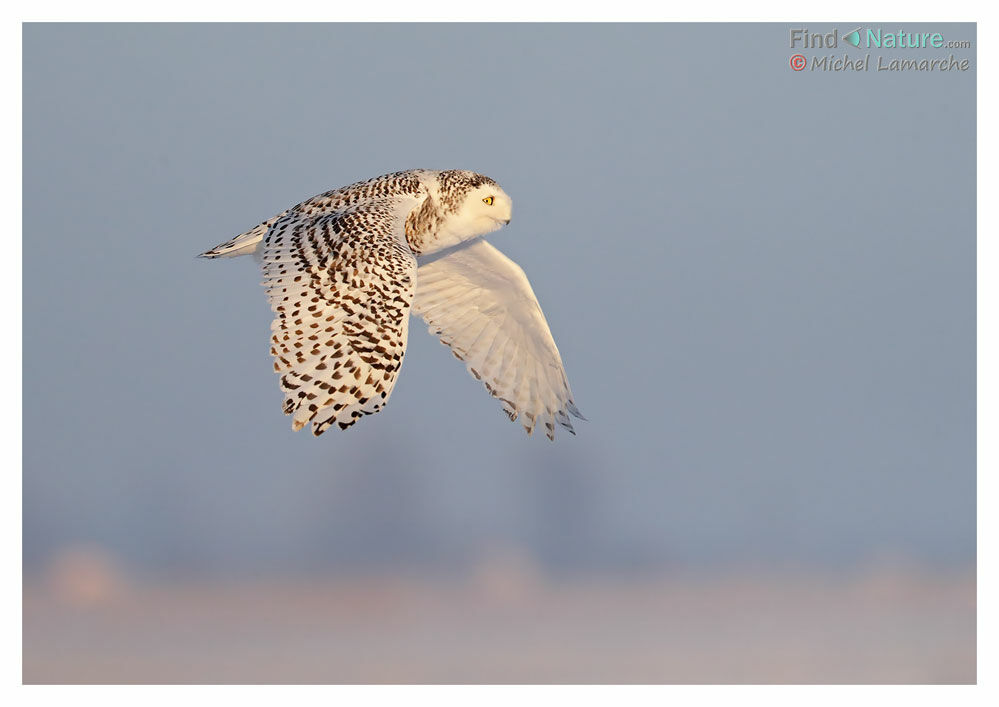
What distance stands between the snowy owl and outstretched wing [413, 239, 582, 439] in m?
0.01

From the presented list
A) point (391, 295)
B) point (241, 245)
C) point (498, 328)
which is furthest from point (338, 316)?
point (498, 328)

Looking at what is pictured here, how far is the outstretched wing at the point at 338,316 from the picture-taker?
8.44m

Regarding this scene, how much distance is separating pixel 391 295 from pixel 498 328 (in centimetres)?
397

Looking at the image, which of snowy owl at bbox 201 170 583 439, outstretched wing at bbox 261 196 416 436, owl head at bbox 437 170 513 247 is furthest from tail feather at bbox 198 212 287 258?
owl head at bbox 437 170 513 247

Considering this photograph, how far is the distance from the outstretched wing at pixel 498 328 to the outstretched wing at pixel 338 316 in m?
2.93

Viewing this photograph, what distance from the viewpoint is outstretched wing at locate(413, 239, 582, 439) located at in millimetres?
12492

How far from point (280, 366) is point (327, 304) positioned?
641mm

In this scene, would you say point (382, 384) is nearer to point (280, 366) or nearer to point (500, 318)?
point (280, 366)

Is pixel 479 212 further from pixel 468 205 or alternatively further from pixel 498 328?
pixel 498 328

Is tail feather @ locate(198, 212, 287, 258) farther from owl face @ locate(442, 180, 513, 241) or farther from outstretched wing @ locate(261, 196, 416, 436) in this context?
owl face @ locate(442, 180, 513, 241)

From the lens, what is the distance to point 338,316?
8766 millimetres
